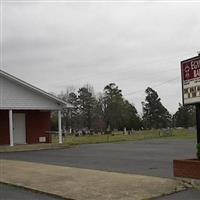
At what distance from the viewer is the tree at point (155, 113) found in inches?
4444

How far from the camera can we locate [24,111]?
113 ft

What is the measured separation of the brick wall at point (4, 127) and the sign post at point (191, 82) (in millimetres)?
22374

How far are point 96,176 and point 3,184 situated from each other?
271cm

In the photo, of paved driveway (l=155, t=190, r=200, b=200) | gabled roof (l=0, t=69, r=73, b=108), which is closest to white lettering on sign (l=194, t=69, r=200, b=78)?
paved driveway (l=155, t=190, r=200, b=200)

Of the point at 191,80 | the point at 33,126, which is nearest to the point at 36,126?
the point at 33,126

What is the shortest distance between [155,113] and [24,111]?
82.9m

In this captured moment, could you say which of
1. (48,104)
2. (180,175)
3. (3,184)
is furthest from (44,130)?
(180,175)

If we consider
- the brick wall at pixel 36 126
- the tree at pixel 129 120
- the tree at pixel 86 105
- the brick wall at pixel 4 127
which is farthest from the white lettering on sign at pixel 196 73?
the tree at pixel 86 105

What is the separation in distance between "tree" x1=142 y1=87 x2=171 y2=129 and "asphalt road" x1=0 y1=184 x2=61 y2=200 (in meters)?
99.2

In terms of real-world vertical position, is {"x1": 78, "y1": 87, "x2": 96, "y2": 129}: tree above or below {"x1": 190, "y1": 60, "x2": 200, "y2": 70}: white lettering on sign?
above

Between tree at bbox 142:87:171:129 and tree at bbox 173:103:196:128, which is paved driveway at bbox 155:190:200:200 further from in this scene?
tree at bbox 142:87:171:129

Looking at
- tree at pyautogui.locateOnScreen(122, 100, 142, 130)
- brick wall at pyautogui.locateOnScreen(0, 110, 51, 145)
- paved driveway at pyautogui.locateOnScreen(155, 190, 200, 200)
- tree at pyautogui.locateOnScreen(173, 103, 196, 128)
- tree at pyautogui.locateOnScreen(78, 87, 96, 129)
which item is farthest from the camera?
tree at pyautogui.locateOnScreen(78, 87, 96, 129)

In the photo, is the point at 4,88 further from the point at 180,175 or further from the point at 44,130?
the point at 180,175

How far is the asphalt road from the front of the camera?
35.7ft
